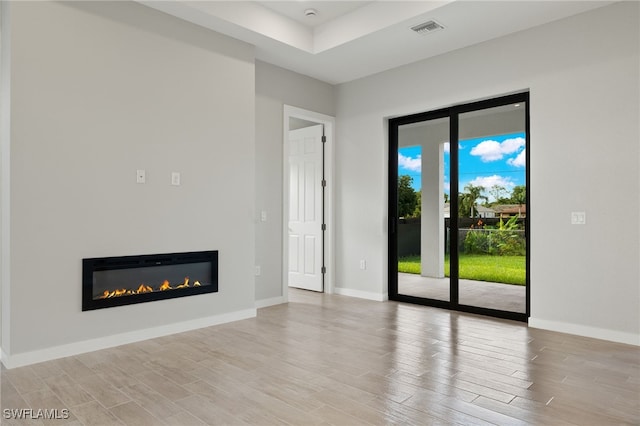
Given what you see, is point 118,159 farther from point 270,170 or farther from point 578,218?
point 578,218

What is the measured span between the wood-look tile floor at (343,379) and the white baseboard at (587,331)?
85 millimetres

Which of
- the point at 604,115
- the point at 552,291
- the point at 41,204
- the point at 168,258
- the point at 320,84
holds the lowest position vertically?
the point at 552,291

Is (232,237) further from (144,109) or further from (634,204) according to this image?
(634,204)

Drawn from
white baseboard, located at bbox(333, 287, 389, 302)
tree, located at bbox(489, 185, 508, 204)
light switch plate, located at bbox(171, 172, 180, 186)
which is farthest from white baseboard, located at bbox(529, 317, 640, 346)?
light switch plate, located at bbox(171, 172, 180, 186)

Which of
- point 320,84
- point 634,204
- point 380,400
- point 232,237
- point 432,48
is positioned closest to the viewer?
point 380,400

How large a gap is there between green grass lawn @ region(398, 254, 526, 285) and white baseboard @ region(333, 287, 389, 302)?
1.10 m

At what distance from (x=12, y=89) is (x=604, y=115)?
16.2 ft

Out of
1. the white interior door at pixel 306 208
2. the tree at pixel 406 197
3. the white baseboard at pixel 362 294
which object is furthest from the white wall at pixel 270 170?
the tree at pixel 406 197

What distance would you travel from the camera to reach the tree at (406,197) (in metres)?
5.48

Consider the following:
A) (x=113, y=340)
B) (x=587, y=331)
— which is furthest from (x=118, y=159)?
(x=587, y=331)

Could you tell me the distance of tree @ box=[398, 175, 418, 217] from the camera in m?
5.48

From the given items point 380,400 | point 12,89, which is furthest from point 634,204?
point 12,89

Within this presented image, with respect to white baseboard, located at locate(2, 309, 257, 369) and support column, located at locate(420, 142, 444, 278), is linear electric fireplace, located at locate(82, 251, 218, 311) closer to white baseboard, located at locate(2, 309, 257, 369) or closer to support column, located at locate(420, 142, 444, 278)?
white baseboard, located at locate(2, 309, 257, 369)

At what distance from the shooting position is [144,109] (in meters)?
3.75
